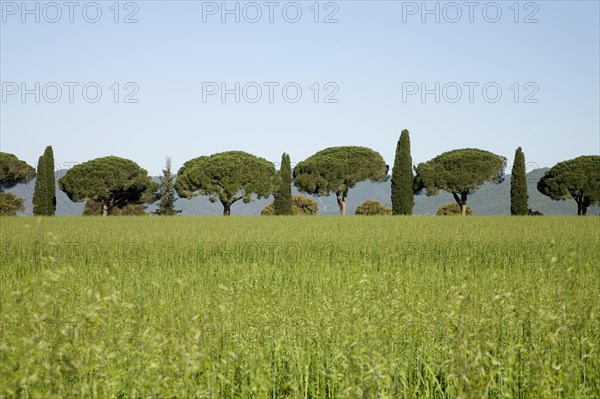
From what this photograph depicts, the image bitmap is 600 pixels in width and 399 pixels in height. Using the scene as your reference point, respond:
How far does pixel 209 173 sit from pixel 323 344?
55.6 metres

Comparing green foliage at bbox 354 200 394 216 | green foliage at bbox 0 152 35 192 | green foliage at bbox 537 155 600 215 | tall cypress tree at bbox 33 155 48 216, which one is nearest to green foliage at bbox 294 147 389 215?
green foliage at bbox 354 200 394 216

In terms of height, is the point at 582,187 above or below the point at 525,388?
above

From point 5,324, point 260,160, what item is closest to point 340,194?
point 260,160

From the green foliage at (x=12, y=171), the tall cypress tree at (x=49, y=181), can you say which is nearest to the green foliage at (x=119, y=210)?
the green foliage at (x=12, y=171)

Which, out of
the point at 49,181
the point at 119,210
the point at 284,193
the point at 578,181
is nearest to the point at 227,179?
the point at 284,193

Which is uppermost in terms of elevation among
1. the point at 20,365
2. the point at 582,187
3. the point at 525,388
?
the point at 582,187

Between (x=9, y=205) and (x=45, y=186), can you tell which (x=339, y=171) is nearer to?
(x=45, y=186)

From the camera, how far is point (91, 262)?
12586 mm

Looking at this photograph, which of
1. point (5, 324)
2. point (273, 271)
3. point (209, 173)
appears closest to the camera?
point (5, 324)

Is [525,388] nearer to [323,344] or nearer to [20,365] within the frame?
[323,344]

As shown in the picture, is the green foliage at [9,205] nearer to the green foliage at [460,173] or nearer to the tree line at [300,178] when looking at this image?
the tree line at [300,178]

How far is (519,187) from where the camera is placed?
49281 millimetres

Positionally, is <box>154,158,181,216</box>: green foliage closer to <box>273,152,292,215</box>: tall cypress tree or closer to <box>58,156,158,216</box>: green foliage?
<box>58,156,158,216</box>: green foliage

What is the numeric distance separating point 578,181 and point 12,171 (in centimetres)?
6868
